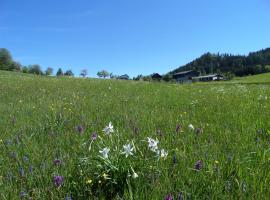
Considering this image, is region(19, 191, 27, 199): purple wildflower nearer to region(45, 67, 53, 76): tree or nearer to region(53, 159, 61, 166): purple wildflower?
region(53, 159, 61, 166): purple wildflower

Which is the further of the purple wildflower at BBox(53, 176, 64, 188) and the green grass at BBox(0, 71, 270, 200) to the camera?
the purple wildflower at BBox(53, 176, 64, 188)

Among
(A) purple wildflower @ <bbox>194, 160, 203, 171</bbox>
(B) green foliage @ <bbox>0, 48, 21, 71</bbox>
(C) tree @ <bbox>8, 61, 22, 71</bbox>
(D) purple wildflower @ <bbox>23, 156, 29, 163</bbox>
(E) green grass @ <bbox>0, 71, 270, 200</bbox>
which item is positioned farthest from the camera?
(B) green foliage @ <bbox>0, 48, 21, 71</bbox>

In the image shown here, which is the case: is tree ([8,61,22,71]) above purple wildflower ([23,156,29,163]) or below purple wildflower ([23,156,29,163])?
above

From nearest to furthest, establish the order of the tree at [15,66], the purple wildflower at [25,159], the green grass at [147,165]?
the green grass at [147,165] → the purple wildflower at [25,159] → the tree at [15,66]

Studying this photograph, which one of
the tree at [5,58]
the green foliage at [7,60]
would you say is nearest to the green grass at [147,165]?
the green foliage at [7,60]

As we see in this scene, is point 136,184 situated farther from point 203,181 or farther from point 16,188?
point 16,188

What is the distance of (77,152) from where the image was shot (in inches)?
154

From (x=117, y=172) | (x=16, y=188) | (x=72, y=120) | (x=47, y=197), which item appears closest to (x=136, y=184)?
(x=117, y=172)

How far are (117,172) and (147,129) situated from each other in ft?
6.77

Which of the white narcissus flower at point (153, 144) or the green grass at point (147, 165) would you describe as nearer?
the green grass at point (147, 165)

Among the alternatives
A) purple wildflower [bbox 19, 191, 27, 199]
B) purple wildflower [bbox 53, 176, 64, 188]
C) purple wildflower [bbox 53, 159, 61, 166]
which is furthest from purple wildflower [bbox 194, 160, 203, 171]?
purple wildflower [bbox 19, 191, 27, 199]

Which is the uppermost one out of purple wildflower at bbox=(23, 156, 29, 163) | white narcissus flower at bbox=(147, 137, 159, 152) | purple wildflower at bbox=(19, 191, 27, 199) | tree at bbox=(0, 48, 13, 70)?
tree at bbox=(0, 48, 13, 70)

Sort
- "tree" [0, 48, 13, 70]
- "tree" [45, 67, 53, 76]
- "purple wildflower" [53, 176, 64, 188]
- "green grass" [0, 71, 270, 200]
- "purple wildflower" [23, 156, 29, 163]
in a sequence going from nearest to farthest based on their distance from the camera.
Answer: "green grass" [0, 71, 270, 200] → "purple wildflower" [53, 176, 64, 188] → "purple wildflower" [23, 156, 29, 163] → "tree" [0, 48, 13, 70] → "tree" [45, 67, 53, 76]

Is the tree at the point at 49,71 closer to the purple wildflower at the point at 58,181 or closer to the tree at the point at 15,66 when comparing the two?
the tree at the point at 15,66
